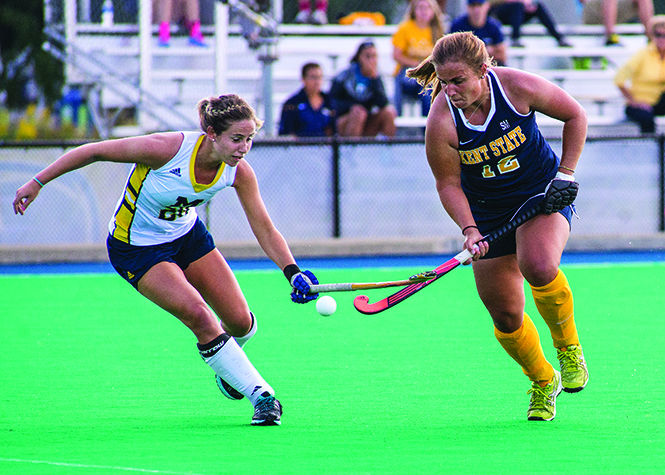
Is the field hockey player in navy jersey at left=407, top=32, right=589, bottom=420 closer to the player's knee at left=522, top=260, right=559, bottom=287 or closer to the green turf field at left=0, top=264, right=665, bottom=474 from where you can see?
the player's knee at left=522, top=260, right=559, bottom=287

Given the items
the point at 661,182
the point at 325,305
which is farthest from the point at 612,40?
the point at 325,305

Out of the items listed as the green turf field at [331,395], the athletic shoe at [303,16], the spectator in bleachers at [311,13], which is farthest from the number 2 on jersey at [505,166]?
the athletic shoe at [303,16]

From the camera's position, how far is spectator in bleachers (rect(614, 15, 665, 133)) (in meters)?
12.9

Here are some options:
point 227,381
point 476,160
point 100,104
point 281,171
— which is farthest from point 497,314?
point 100,104

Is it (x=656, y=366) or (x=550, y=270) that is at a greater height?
(x=550, y=270)

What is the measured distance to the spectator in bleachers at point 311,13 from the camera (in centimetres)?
1545

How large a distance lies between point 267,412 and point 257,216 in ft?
2.88

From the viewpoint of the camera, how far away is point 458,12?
1692 cm

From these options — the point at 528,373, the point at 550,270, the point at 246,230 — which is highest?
Answer: the point at 550,270

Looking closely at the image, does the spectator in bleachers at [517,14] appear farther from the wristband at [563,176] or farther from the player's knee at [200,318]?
the player's knee at [200,318]

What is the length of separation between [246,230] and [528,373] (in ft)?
25.0

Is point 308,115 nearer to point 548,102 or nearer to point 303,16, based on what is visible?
point 303,16

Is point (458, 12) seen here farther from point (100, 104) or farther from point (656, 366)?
point (656, 366)

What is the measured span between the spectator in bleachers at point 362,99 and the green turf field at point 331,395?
4.03 m
